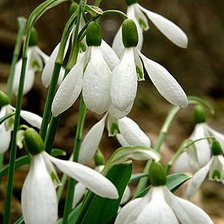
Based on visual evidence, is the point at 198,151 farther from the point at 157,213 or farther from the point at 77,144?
the point at 157,213

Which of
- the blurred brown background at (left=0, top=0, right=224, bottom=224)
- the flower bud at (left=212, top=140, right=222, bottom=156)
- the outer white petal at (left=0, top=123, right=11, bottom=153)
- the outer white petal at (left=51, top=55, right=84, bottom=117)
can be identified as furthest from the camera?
the blurred brown background at (left=0, top=0, right=224, bottom=224)

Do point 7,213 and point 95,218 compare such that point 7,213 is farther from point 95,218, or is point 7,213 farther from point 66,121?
point 66,121

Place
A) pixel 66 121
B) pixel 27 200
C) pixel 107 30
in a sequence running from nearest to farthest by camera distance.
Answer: pixel 27 200, pixel 66 121, pixel 107 30

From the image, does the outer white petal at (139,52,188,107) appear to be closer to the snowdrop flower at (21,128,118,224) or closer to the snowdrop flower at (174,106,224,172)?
the snowdrop flower at (21,128,118,224)

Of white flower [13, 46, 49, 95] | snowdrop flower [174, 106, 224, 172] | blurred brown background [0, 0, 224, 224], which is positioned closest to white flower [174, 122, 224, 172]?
snowdrop flower [174, 106, 224, 172]

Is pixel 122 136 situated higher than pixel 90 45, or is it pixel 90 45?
pixel 90 45

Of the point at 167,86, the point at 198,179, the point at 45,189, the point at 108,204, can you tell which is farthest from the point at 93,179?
the point at 198,179

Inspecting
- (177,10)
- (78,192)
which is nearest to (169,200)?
(78,192)
